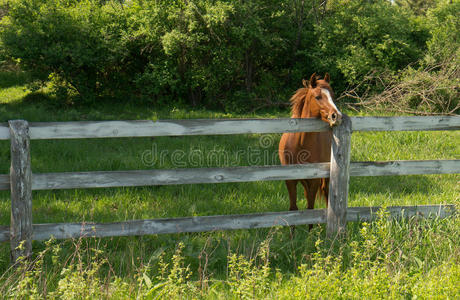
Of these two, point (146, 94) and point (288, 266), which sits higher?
point (146, 94)

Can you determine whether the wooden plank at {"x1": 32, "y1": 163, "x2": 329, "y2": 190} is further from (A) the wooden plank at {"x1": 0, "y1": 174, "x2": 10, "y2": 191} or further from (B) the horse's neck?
(B) the horse's neck

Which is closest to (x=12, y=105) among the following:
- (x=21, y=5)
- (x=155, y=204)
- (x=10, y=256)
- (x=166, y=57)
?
(x=21, y=5)

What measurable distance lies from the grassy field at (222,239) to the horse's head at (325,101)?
3.63 ft

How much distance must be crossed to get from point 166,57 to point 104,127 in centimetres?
890

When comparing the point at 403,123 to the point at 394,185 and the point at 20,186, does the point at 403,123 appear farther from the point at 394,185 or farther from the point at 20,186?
the point at 20,186

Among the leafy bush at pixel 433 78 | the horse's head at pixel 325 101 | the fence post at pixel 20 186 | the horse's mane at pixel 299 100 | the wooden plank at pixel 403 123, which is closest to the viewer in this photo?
the fence post at pixel 20 186

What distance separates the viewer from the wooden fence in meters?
3.82

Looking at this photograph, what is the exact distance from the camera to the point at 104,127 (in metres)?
3.92

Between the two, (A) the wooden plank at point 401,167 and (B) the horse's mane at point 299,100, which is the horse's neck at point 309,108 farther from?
(A) the wooden plank at point 401,167

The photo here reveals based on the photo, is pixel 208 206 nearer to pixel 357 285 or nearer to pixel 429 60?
pixel 357 285

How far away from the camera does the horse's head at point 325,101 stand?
4211 millimetres

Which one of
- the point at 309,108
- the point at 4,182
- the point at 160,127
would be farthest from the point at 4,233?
the point at 309,108

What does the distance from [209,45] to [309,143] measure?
791cm

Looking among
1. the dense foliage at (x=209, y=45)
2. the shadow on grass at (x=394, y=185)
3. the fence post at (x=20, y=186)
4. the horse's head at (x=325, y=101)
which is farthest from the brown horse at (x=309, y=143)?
the dense foliage at (x=209, y=45)
